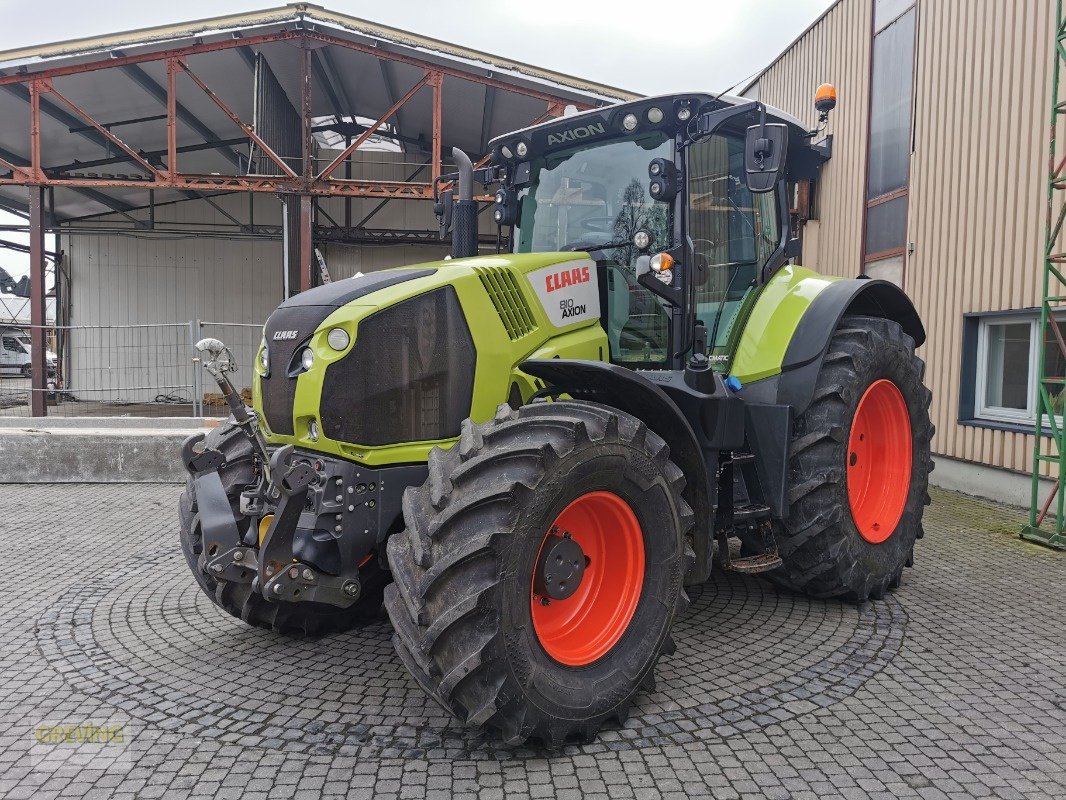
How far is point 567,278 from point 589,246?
0.38 m

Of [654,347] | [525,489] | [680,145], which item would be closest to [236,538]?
[525,489]

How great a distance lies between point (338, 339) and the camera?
3141 mm

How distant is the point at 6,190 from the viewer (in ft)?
53.0

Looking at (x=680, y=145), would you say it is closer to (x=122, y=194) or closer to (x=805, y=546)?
(x=805, y=546)

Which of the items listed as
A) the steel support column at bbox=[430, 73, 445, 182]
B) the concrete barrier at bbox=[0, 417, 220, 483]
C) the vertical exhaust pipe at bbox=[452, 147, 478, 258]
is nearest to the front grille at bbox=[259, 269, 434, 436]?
the vertical exhaust pipe at bbox=[452, 147, 478, 258]

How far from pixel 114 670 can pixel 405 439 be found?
1866mm

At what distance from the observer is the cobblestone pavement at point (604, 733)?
107 inches

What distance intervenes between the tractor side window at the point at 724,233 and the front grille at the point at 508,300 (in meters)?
1.02

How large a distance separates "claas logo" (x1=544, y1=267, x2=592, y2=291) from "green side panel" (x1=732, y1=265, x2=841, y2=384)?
3.54 feet

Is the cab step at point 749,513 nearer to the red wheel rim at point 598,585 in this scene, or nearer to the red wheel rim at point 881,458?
the red wheel rim at point 881,458

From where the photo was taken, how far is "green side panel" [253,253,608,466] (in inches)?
124

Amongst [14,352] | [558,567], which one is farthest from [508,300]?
[14,352]

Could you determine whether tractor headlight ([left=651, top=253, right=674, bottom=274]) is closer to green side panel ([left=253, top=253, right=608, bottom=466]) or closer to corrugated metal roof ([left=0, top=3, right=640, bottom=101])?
green side panel ([left=253, top=253, right=608, bottom=466])

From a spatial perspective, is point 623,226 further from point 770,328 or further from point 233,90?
point 233,90
